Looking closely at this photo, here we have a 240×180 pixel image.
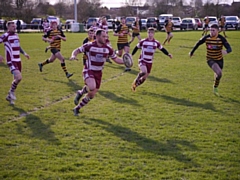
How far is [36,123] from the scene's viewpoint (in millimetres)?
7223

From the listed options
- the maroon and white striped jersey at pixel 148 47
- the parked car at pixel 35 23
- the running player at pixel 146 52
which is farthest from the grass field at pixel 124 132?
the parked car at pixel 35 23

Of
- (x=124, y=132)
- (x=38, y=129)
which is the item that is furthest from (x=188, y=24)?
(x=38, y=129)

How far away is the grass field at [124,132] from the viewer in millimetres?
5059

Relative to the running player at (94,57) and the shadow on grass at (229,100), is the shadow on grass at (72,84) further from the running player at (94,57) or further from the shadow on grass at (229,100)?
the shadow on grass at (229,100)

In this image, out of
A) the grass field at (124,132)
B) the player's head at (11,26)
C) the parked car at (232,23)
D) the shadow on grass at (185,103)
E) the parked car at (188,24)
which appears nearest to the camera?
the grass field at (124,132)

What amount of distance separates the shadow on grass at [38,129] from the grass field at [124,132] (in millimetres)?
19

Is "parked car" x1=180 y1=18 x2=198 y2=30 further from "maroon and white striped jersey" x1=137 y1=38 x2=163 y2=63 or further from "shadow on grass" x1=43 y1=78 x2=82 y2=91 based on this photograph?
"maroon and white striped jersey" x1=137 y1=38 x2=163 y2=63

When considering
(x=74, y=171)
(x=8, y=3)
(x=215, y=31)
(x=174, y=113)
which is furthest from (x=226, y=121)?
(x=8, y=3)

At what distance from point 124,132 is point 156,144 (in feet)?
2.80

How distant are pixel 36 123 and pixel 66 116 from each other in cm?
76

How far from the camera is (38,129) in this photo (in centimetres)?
685

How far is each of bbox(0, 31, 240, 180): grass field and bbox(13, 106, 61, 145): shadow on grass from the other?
0.02 meters

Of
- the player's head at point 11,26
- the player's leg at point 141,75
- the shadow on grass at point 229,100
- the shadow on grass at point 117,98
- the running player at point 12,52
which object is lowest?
the shadow on grass at point 117,98

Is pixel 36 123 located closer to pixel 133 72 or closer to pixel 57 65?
pixel 133 72
